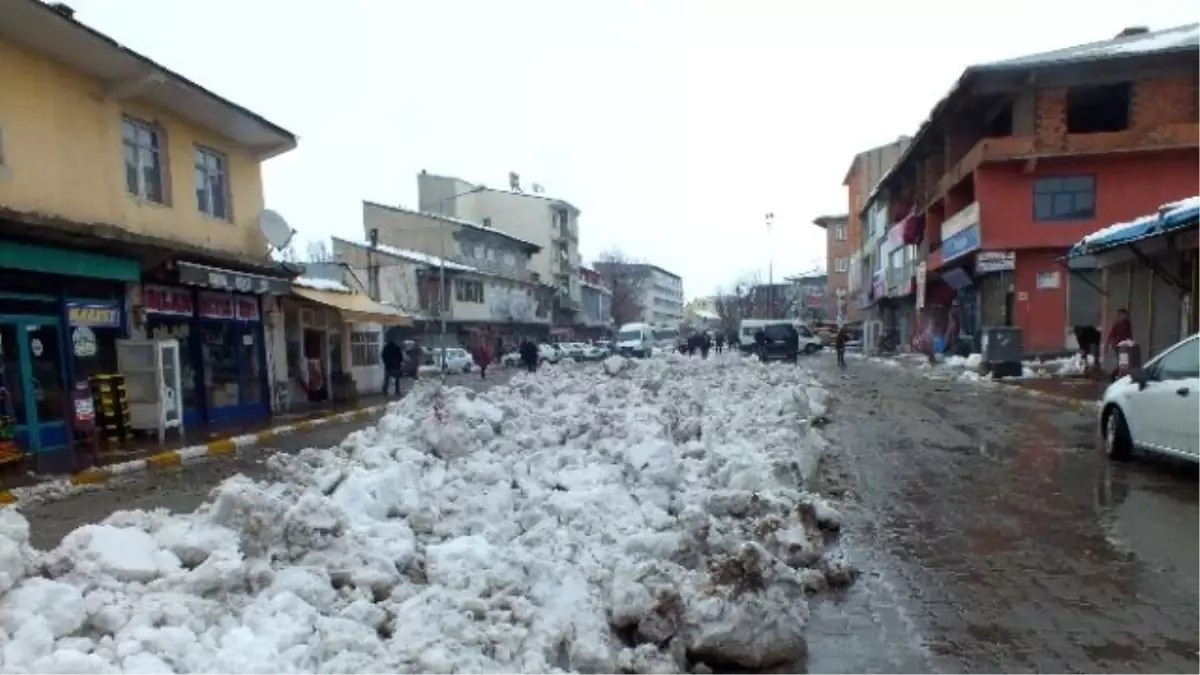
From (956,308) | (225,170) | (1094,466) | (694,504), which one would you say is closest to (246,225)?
(225,170)

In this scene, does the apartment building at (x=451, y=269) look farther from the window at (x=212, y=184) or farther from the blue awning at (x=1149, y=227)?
the blue awning at (x=1149, y=227)

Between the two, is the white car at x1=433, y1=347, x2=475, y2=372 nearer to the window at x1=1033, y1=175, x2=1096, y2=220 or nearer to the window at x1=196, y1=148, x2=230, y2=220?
the window at x1=196, y1=148, x2=230, y2=220

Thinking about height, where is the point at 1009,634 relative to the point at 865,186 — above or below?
below

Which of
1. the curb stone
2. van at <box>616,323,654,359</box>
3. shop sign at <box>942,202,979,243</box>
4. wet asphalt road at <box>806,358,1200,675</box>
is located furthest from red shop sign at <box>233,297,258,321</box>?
van at <box>616,323,654,359</box>

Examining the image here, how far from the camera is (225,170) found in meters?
18.5

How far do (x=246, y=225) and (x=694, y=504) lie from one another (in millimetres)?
16721

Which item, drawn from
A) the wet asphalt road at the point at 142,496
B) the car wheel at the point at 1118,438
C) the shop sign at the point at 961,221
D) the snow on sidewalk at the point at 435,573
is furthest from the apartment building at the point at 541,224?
the snow on sidewalk at the point at 435,573

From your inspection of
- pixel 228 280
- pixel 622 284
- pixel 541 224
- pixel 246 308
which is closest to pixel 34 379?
pixel 228 280

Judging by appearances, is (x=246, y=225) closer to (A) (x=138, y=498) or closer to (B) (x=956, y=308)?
(A) (x=138, y=498)

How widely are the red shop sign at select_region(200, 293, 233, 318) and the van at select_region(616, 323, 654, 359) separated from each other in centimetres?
3167

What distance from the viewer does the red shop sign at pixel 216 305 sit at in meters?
16.9

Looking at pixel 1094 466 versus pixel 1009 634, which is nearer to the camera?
pixel 1009 634

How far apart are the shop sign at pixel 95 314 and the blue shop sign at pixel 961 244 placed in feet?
89.8

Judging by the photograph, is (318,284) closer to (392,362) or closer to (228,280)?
(392,362)
